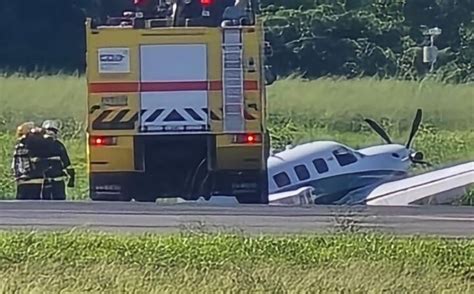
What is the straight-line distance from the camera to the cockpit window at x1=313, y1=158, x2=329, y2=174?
867 inches

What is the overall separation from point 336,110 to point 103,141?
12056 mm

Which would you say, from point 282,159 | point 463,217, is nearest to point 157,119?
point 282,159

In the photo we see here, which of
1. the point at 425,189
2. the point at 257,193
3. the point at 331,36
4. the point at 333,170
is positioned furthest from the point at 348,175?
the point at 331,36

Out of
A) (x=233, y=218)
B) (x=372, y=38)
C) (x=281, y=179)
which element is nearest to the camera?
(x=233, y=218)

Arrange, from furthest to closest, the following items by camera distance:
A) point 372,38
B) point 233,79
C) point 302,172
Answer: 1. point 372,38
2. point 302,172
3. point 233,79

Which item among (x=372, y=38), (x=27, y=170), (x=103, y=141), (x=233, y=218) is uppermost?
(x=233, y=218)

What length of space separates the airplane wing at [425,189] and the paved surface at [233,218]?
259 centimetres

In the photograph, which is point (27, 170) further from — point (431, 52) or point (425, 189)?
point (431, 52)

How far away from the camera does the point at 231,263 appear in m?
10.6

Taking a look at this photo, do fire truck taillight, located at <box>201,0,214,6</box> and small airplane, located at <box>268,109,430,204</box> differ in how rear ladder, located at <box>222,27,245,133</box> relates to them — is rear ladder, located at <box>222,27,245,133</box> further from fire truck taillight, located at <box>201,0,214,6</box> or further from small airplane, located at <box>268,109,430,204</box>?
small airplane, located at <box>268,109,430,204</box>

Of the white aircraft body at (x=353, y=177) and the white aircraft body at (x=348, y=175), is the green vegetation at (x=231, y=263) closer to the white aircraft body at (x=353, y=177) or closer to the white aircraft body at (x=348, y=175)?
the white aircraft body at (x=353, y=177)

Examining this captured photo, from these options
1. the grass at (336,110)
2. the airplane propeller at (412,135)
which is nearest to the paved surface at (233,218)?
the airplane propeller at (412,135)

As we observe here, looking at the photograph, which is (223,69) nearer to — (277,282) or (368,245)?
(368,245)

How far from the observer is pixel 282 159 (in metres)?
22.1
